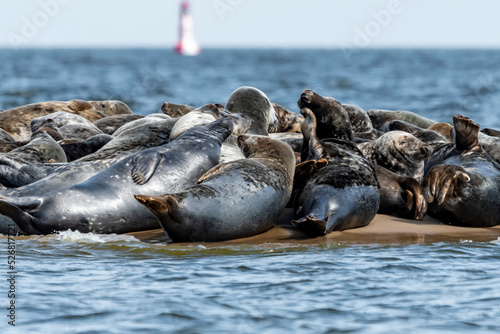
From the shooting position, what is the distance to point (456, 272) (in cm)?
539

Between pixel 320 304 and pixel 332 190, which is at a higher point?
pixel 332 190

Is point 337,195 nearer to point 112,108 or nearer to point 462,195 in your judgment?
point 462,195

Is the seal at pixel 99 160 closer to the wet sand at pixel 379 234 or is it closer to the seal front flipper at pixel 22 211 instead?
the seal front flipper at pixel 22 211

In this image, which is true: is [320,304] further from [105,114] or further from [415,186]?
[105,114]

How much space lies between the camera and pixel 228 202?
602 cm

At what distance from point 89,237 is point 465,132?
3784mm

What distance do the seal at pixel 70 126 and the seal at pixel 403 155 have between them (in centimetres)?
350

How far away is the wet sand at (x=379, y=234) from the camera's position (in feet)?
20.4

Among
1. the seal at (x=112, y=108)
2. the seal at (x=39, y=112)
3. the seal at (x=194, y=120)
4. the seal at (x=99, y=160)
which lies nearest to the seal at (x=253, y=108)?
the seal at (x=194, y=120)

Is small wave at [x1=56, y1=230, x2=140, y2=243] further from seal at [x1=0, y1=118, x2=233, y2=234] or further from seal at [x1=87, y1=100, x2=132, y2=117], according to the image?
seal at [x1=87, y1=100, x2=132, y2=117]

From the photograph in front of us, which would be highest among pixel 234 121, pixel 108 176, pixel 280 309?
pixel 234 121

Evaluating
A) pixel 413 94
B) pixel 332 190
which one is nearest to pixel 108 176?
pixel 332 190

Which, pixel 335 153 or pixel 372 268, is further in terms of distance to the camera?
pixel 335 153

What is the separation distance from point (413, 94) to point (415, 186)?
21.7 metres
